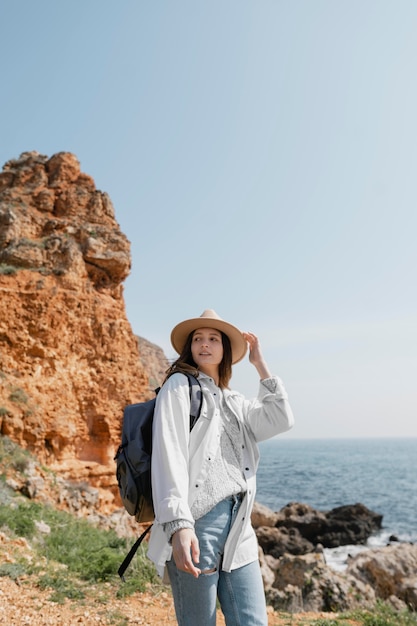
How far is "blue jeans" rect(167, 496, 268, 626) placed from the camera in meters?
2.02

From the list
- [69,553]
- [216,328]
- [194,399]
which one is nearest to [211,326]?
[216,328]

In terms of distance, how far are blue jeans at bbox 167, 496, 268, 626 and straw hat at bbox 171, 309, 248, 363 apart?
3.40ft

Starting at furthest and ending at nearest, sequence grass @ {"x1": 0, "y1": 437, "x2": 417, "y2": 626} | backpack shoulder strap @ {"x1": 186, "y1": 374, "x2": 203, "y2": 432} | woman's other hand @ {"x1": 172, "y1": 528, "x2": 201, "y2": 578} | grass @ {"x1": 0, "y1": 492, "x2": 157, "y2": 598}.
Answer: grass @ {"x1": 0, "y1": 492, "x2": 157, "y2": 598}
grass @ {"x1": 0, "y1": 437, "x2": 417, "y2": 626}
backpack shoulder strap @ {"x1": 186, "y1": 374, "x2": 203, "y2": 432}
woman's other hand @ {"x1": 172, "y1": 528, "x2": 201, "y2": 578}

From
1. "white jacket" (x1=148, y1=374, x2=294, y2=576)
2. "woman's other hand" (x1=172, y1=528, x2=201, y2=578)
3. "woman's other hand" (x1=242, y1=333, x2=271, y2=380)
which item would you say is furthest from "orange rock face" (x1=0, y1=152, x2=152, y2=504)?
"woman's other hand" (x1=172, y1=528, x2=201, y2=578)

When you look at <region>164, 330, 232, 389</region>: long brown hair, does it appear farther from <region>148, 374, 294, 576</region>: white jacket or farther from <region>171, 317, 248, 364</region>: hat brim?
<region>148, 374, 294, 576</region>: white jacket

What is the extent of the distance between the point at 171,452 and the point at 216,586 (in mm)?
706

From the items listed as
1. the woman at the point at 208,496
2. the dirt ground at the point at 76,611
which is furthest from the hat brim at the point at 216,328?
the dirt ground at the point at 76,611

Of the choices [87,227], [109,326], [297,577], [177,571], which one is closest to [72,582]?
[177,571]

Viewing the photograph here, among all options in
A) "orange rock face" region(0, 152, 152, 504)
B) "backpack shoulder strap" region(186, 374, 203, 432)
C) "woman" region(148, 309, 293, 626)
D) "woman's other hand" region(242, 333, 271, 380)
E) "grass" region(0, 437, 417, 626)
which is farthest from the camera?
"orange rock face" region(0, 152, 152, 504)

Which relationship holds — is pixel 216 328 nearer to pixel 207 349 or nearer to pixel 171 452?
pixel 207 349

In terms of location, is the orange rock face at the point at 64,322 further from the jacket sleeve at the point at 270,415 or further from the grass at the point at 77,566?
the jacket sleeve at the point at 270,415

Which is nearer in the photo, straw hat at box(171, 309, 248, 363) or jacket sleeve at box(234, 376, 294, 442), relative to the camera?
jacket sleeve at box(234, 376, 294, 442)

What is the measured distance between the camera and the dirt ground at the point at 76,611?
4.23 m

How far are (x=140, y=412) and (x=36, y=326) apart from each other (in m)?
11.9
